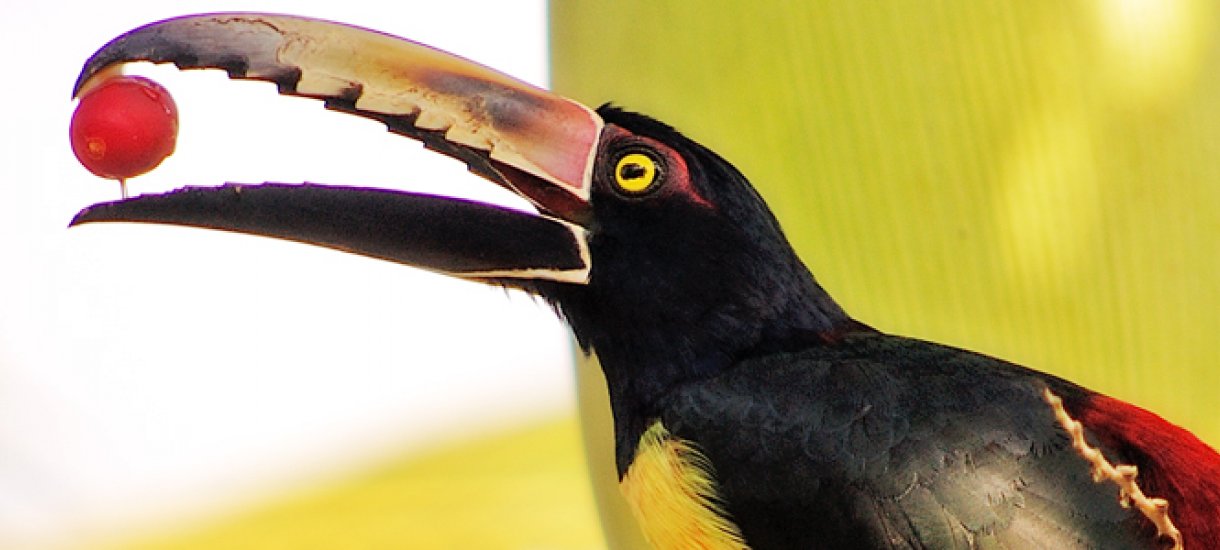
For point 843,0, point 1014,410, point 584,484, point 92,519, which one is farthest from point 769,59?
point 92,519

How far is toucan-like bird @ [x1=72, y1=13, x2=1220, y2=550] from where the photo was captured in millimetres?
1613

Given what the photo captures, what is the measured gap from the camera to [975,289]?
2137 millimetres

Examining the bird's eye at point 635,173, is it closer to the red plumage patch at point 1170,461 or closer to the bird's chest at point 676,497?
the bird's chest at point 676,497

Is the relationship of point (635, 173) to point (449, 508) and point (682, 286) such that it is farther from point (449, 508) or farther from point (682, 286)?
point (449, 508)

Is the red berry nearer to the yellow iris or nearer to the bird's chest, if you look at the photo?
the yellow iris

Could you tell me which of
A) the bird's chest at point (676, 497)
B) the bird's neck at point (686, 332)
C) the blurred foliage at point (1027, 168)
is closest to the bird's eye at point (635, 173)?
the bird's neck at point (686, 332)

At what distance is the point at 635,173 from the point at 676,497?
1.23 ft

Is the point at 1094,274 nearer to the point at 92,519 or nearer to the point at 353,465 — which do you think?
the point at 353,465

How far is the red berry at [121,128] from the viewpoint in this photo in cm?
178

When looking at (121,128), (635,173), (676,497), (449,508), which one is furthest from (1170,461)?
(449,508)

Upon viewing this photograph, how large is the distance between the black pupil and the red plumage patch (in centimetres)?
55

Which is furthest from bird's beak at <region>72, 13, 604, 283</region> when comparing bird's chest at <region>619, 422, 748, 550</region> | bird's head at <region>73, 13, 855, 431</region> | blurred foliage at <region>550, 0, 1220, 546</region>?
blurred foliage at <region>550, 0, 1220, 546</region>

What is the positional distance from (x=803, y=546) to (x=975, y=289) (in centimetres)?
64

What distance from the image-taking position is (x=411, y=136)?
5.80 feet
